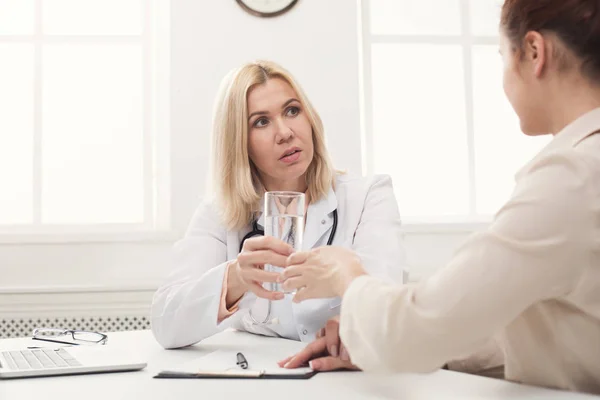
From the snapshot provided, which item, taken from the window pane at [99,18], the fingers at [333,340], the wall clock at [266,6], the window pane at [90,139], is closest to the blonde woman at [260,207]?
the fingers at [333,340]

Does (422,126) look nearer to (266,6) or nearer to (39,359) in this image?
(266,6)

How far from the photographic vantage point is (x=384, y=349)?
87 centimetres

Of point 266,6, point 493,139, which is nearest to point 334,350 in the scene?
point 266,6

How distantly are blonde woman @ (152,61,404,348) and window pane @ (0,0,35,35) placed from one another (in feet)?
6.46

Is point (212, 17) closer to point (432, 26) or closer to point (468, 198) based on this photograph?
point (432, 26)

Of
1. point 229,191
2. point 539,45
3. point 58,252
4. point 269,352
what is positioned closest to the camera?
point 539,45

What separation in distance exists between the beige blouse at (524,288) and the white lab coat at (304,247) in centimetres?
76

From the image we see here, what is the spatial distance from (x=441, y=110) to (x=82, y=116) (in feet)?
6.58

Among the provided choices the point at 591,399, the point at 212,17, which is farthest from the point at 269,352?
the point at 212,17

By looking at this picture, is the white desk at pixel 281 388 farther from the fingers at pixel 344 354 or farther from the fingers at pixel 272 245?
the fingers at pixel 272 245

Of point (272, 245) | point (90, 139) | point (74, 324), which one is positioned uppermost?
point (90, 139)

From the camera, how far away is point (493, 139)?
3.69 meters

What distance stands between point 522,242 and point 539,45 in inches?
13.0

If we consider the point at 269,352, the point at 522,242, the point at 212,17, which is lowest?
the point at 269,352
